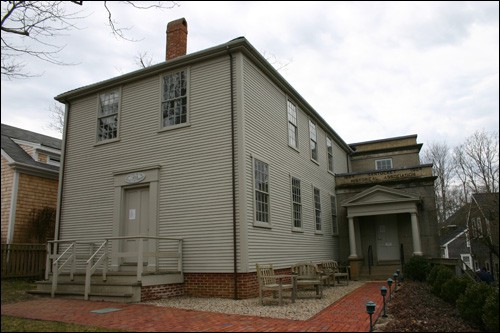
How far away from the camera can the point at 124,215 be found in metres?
13.1

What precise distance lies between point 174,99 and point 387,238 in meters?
12.3

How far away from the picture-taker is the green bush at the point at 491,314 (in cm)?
739

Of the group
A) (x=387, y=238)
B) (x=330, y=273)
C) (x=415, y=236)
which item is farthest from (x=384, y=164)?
(x=330, y=273)

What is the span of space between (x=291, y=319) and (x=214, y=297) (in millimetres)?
3502

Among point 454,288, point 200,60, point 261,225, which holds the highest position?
point 200,60

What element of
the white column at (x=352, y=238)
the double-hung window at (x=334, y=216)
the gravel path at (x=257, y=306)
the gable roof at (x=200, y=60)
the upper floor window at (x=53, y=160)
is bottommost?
the gravel path at (x=257, y=306)

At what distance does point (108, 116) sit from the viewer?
47.1 feet

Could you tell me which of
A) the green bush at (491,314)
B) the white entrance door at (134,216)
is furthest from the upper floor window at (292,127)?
the green bush at (491,314)

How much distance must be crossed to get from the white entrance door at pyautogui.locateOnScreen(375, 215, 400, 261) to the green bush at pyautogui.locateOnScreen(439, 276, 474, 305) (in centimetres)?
854

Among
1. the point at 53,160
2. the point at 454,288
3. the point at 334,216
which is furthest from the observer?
the point at 53,160

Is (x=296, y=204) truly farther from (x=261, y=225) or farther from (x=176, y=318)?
(x=176, y=318)

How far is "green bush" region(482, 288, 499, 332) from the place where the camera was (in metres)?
7.39

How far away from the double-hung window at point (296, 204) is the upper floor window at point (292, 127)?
4.85ft

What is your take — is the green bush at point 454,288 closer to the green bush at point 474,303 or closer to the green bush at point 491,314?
the green bush at point 474,303
